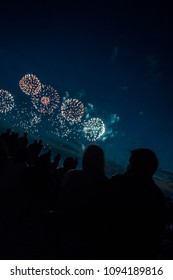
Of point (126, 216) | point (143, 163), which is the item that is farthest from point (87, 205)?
point (143, 163)

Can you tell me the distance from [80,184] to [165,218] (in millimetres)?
1250

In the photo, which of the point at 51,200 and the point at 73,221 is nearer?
the point at 73,221

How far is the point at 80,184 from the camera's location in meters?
4.09

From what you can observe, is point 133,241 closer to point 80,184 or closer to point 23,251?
point 80,184

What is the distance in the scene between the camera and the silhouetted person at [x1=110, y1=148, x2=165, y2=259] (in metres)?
3.45

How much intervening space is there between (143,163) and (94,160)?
1.01 meters

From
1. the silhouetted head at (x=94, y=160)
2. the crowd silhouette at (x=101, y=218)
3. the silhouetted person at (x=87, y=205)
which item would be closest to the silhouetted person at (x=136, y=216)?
the crowd silhouette at (x=101, y=218)

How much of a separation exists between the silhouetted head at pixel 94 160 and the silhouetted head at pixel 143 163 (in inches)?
30.1

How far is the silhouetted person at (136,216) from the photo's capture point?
345 cm

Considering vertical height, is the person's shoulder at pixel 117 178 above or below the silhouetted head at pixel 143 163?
below

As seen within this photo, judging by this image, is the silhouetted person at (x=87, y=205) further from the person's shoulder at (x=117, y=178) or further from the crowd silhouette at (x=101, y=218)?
the person's shoulder at (x=117, y=178)

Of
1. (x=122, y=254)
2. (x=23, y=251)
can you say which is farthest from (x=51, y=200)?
(x=122, y=254)

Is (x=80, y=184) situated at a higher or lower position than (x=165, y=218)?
higher

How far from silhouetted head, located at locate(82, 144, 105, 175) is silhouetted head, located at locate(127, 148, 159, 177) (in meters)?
0.76
